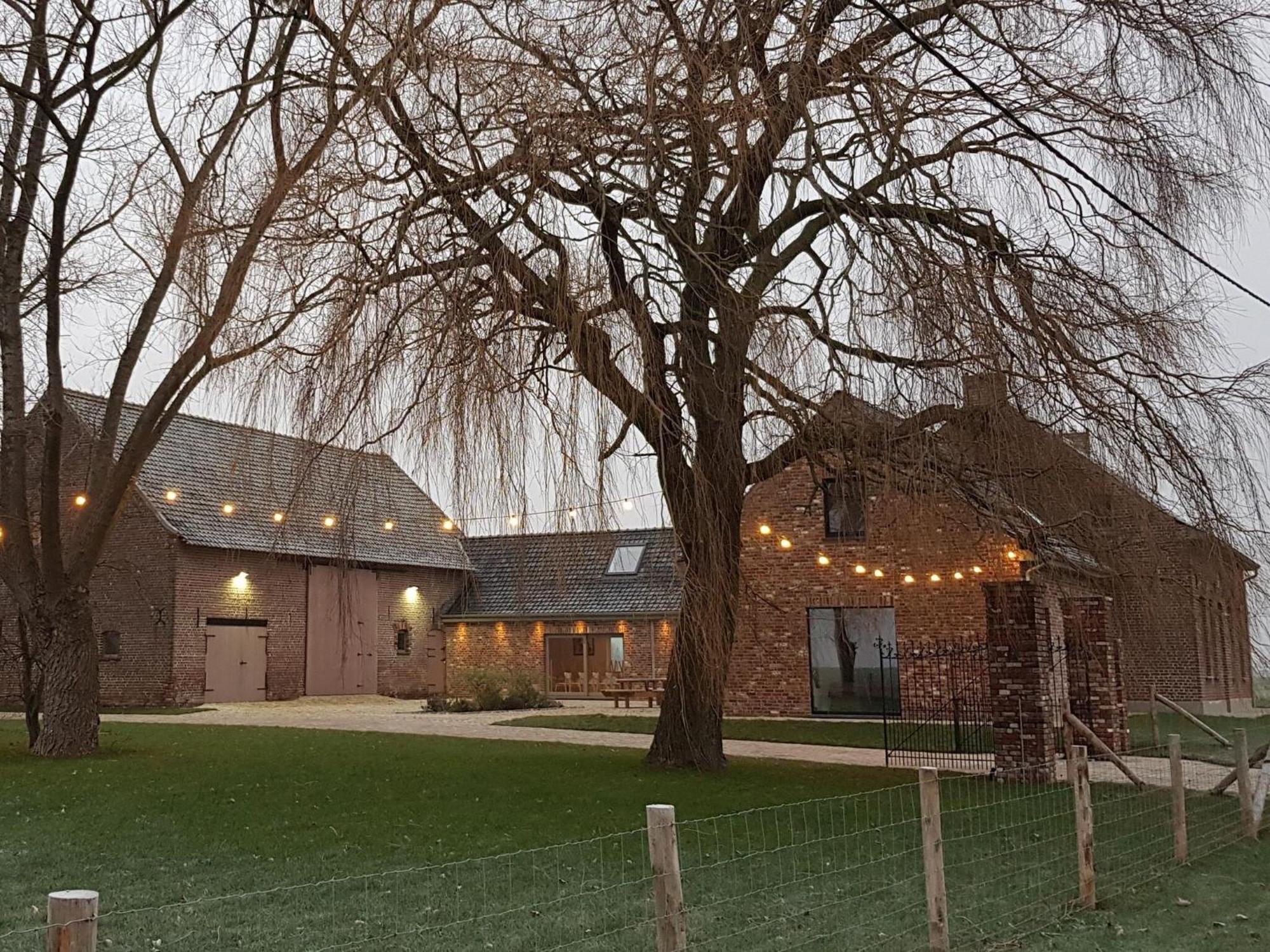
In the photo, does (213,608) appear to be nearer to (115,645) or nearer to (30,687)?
(115,645)

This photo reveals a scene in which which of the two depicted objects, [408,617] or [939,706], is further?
[408,617]

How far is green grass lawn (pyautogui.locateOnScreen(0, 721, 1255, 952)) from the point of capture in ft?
20.4

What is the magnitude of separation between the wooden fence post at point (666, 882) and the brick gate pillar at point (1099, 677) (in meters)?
11.1

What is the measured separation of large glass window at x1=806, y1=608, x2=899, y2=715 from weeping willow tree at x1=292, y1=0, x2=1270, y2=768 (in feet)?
51.1

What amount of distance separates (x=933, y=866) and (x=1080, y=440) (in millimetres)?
2917

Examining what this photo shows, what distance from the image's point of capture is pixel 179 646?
24.9 meters

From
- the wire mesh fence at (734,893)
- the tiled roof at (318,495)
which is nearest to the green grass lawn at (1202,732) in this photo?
the wire mesh fence at (734,893)

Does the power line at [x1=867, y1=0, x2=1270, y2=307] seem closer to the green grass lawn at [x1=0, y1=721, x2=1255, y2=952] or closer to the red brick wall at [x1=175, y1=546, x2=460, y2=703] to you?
the green grass lawn at [x1=0, y1=721, x2=1255, y2=952]

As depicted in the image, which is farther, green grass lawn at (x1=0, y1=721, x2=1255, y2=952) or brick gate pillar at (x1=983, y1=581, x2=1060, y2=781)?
brick gate pillar at (x1=983, y1=581, x2=1060, y2=781)

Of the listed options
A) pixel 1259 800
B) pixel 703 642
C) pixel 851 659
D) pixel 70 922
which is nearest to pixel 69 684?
pixel 703 642

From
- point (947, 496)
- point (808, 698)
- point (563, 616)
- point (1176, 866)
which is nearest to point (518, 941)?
point (947, 496)

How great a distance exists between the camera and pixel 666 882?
4.27m

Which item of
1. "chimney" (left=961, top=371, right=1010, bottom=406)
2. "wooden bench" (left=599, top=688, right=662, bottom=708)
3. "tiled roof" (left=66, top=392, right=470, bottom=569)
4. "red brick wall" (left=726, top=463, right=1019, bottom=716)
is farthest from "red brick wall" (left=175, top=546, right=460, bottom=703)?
"chimney" (left=961, top=371, right=1010, bottom=406)

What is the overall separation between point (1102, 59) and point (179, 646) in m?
22.3
